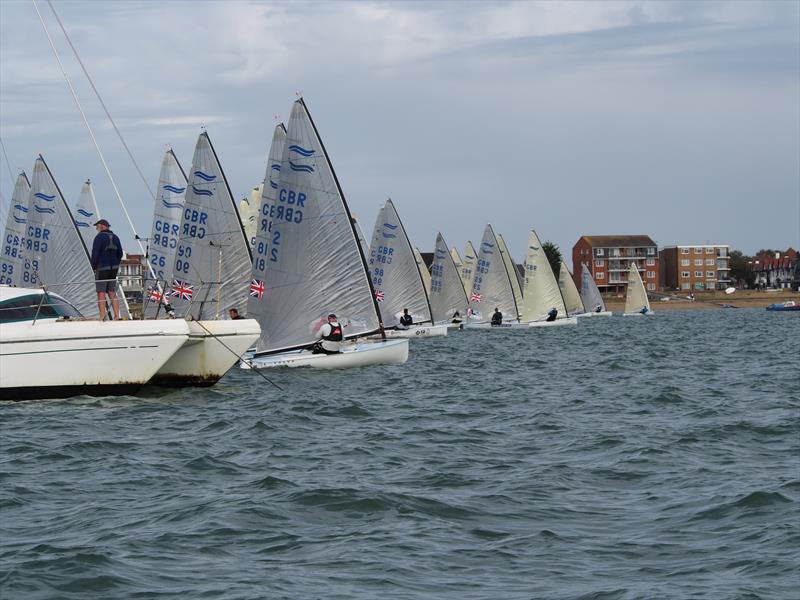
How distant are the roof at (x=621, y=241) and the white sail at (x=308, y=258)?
14402 centimetres

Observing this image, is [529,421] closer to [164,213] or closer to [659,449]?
[659,449]

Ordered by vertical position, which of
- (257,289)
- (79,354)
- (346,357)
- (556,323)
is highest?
(257,289)

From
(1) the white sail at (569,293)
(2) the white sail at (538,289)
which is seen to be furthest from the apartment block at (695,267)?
(2) the white sail at (538,289)

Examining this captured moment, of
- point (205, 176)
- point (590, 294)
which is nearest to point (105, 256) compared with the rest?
point (205, 176)

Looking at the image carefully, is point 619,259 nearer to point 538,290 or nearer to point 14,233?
point 538,290

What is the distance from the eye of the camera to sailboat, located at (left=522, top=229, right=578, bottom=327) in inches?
3093

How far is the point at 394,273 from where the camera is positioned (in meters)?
55.5

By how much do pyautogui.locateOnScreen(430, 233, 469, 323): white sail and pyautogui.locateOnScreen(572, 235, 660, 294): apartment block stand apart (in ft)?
327

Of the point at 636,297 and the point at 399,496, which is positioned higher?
the point at 636,297

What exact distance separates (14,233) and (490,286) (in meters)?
37.9

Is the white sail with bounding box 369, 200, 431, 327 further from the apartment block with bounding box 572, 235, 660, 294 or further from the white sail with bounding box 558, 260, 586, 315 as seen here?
the apartment block with bounding box 572, 235, 660, 294

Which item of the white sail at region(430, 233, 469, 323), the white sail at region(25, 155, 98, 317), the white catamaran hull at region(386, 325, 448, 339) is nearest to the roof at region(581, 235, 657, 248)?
the white sail at region(430, 233, 469, 323)

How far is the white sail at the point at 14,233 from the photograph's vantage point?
43.3 meters

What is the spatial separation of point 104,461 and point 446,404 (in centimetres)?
896
